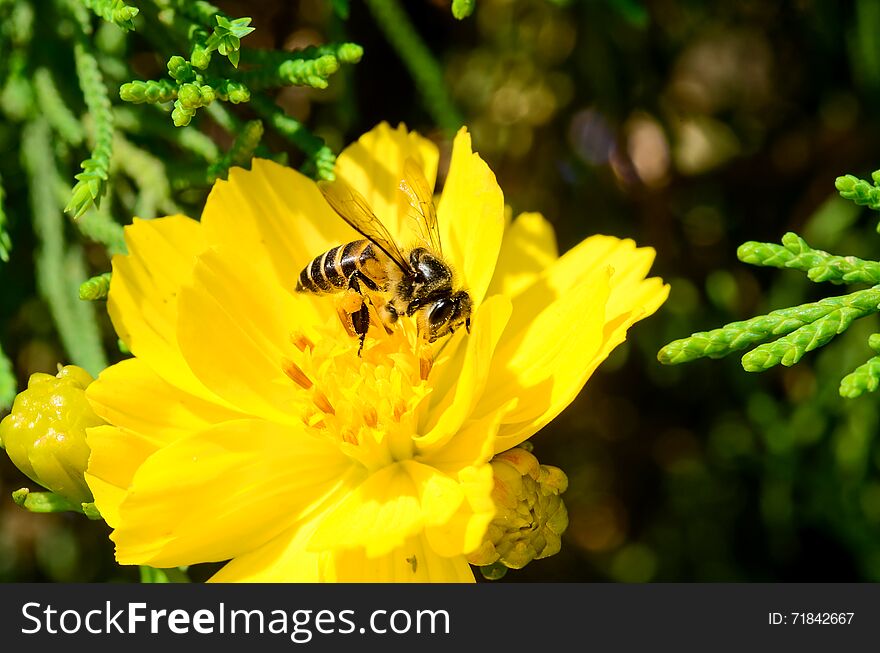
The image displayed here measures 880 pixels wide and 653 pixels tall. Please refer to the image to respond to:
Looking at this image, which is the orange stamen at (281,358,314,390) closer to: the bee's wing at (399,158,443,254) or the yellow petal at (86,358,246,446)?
the yellow petal at (86,358,246,446)

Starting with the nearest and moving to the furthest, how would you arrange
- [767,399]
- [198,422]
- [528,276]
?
[198,422] → [528,276] → [767,399]

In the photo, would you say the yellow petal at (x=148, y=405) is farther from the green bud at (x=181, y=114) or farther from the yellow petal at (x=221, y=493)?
the green bud at (x=181, y=114)

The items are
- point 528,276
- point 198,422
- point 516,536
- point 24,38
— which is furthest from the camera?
point 24,38

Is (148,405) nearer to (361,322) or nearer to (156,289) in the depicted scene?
(156,289)

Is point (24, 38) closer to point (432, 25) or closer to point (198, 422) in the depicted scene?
point (198, 422)

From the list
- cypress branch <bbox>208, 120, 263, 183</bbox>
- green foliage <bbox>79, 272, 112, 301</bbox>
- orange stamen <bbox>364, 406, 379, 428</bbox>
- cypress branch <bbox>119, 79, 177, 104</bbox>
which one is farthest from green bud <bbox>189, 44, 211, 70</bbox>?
orange stamen <bbox>364, 406, 379, 428</bbox>

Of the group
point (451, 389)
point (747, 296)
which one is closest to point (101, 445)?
point (451, 389)

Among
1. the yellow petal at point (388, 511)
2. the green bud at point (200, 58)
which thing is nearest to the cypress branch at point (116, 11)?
the green bud at point (200, 58)
